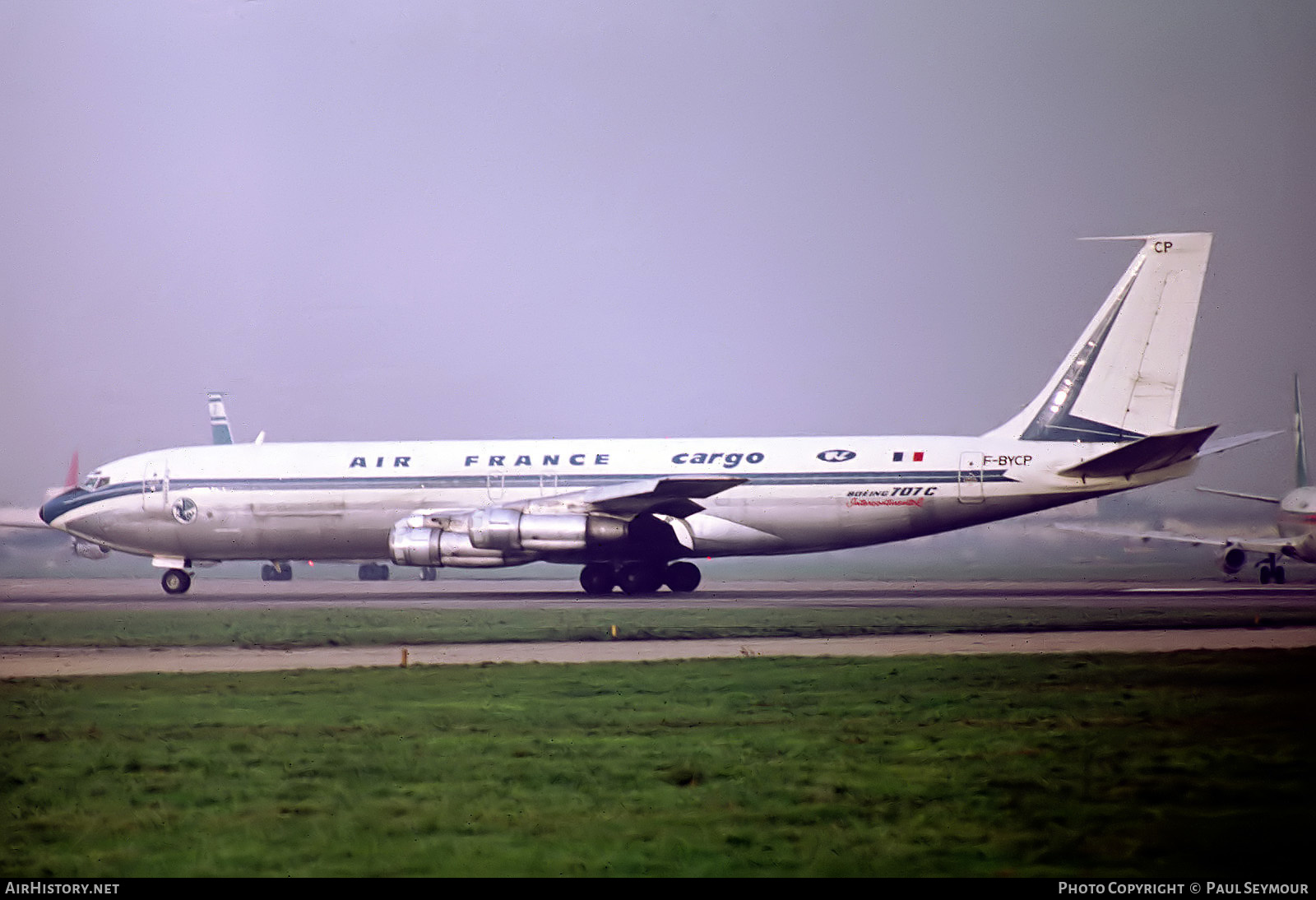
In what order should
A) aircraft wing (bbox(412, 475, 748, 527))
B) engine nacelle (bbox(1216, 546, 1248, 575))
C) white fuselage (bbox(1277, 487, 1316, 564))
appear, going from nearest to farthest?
aircraft wing (bbox(412, 475, 748, 527)) < white fuselage (bbox(1277, 487, 1316, 564)) < engine nacelle (bbox(1216, 546, 1248, 575))

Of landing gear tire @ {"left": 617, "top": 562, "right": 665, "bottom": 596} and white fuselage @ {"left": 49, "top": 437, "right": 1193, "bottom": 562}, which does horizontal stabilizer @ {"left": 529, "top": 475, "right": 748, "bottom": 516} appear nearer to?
white fuselage @ {"left": 49, "top": 437, "right": 1193, "bottom": 562}

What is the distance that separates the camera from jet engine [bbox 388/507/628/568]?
30531 mm

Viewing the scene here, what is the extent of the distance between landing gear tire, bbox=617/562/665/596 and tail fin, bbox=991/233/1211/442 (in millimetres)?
9564

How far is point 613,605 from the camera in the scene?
28.3 m

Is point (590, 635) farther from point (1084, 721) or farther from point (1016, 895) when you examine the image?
point (1016, 895)

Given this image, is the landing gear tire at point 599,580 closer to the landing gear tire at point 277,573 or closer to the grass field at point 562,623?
the grass field at point 562,623

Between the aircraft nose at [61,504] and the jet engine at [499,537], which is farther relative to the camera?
the aircraft nose at [61,504]

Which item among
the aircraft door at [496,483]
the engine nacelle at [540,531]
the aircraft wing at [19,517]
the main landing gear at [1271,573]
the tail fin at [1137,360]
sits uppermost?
the tail fin at [1137,360]

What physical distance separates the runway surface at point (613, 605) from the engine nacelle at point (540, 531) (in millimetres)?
1323

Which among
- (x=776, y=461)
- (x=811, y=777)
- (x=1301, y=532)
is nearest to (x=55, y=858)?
(x=811, y=777)

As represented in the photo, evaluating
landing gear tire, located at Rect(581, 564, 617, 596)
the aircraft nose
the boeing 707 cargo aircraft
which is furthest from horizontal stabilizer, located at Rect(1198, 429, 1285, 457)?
the aircraft nose

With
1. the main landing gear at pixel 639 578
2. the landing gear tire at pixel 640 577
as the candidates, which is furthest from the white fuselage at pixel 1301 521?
the landing gear tire at pixel 640 577

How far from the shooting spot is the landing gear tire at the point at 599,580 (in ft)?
107

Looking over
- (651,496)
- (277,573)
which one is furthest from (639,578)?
(277,573)
